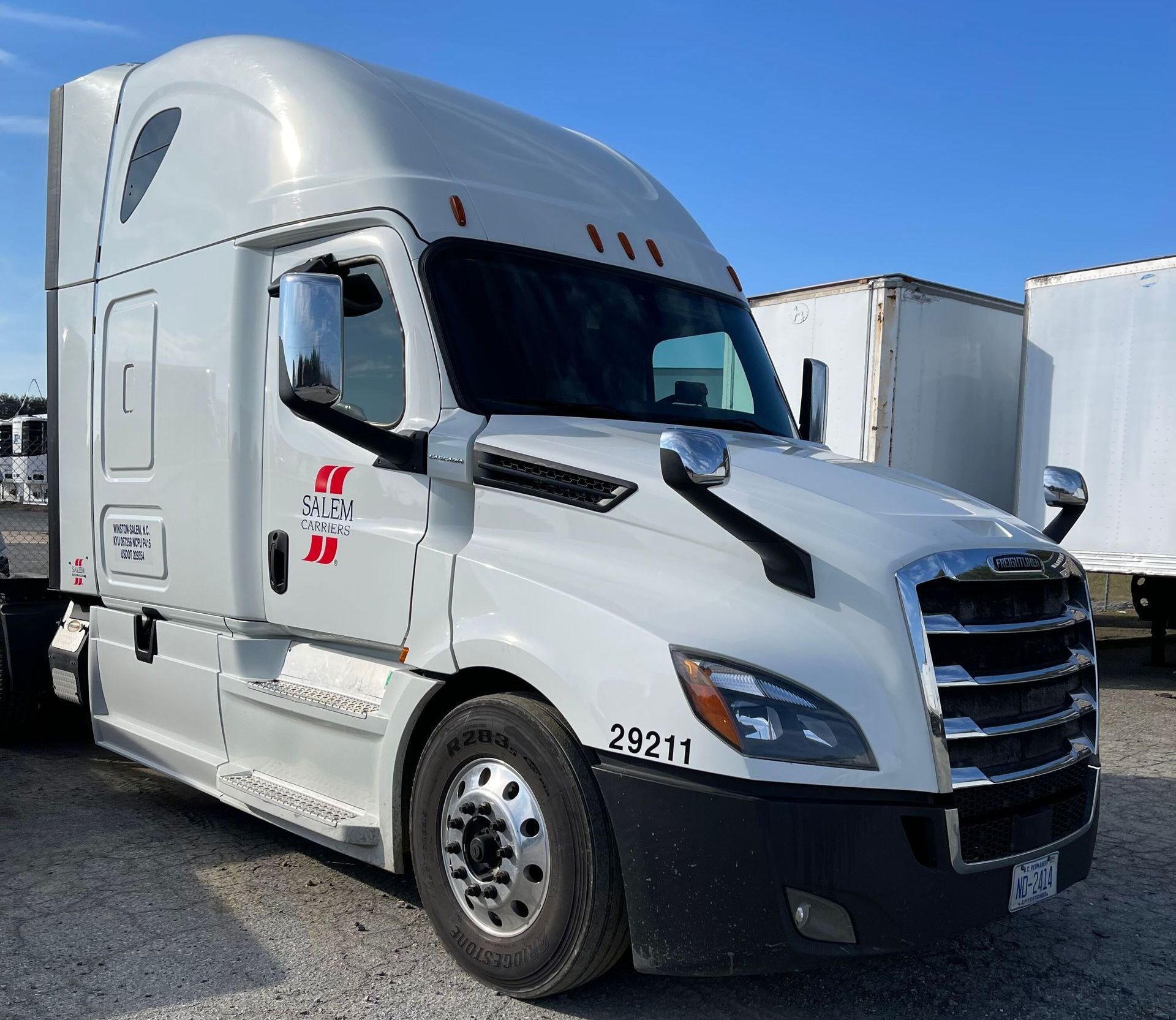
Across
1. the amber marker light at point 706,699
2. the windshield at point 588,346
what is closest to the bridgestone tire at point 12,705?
the windshield at point 588,346

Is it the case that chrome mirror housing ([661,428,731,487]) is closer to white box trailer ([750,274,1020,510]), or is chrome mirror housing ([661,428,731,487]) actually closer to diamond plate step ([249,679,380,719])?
diamond plate step ([249,679,380,719])

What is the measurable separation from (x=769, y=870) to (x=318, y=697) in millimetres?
2068

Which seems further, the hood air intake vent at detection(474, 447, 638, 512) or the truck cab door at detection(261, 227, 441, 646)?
the truck cab door at detection(261, 227, 441, 646)

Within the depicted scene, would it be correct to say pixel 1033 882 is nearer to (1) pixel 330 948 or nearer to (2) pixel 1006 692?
(2) pixel 1006 692

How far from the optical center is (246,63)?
5031 mm

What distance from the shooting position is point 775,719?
309 cm

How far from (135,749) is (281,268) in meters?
2.54

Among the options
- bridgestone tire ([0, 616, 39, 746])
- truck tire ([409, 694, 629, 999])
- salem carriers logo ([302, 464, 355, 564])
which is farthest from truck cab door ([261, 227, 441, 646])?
bridgestone tire ([0, 616, 39, 746])

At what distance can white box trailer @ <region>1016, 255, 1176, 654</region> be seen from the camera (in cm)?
935

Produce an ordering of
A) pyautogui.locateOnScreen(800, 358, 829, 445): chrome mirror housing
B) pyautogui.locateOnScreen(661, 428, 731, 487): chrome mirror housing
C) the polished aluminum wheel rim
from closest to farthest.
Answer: pyautogui.locateOnScreen(661, 428, 731, 487): chrome mirror housing → the polished aluminum wheel rim → pyautogui.locateOnScreen(800, 358, 829, 445): chrome mirror housing

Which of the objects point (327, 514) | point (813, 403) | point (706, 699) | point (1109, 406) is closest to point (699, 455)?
point (706, 699)

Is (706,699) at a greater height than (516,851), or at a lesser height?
greater

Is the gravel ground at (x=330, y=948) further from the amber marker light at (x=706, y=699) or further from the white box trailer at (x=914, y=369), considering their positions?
the white box trailer at (x=914, y=369)

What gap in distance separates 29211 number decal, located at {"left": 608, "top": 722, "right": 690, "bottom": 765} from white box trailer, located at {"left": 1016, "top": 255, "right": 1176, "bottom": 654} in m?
7.62
